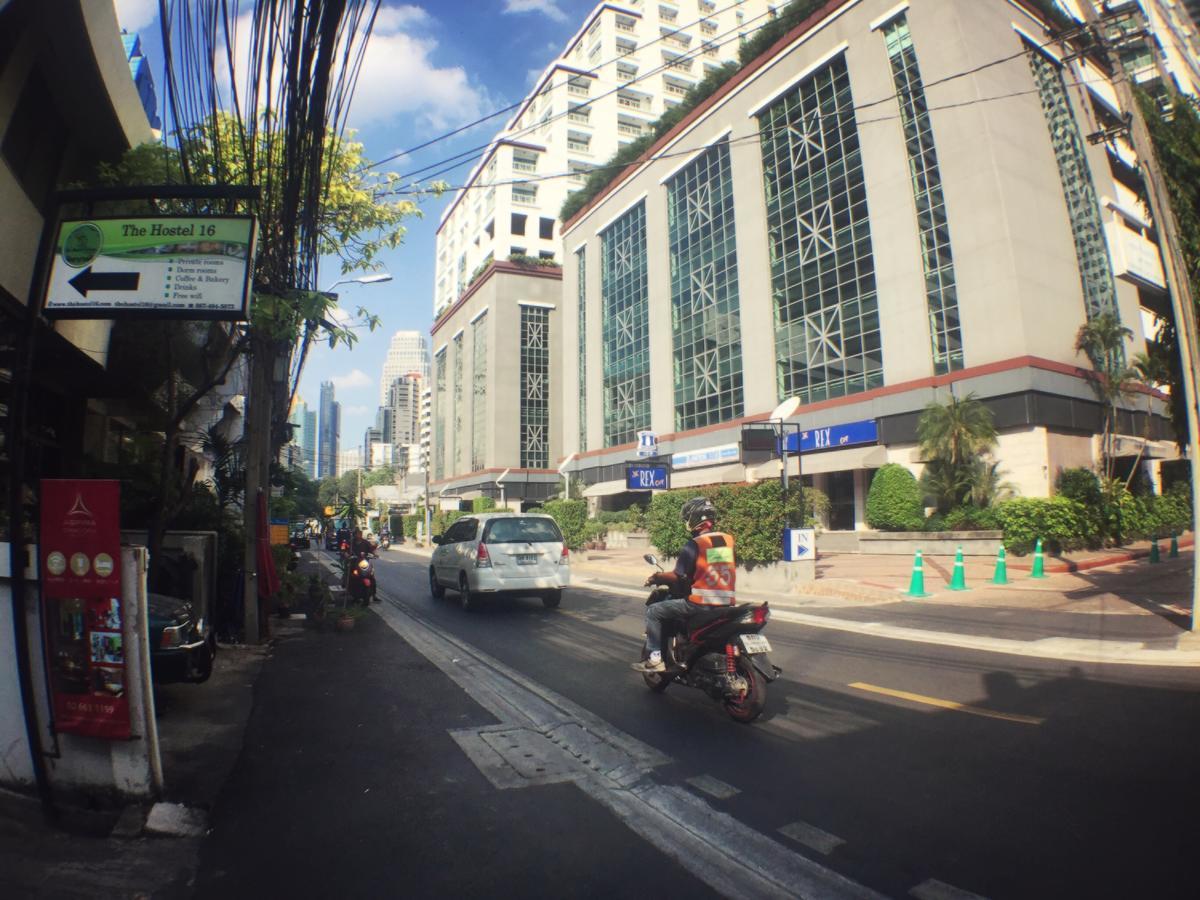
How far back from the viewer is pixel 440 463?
225ft

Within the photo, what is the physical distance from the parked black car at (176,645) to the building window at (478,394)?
50195mm

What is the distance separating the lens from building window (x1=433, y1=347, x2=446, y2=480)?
67.8 m

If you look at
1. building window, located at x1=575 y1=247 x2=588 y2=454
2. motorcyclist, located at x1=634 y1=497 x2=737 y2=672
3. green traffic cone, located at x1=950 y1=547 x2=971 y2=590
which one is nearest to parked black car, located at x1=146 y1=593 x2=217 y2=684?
motorcyclist, located at x1=634 y1=497 x2=737 y2=672

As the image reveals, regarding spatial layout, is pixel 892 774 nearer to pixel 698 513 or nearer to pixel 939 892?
pixel 939 892

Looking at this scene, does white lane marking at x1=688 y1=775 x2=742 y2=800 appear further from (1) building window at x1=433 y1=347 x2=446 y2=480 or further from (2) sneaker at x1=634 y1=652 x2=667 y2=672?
(1) building window at x1=433 y1=347 x2=446 y2=480

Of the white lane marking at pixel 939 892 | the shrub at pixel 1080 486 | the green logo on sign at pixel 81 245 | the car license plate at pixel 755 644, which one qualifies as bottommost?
the white lane marking at pixel 939 892

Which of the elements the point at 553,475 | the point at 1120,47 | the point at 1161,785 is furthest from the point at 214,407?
the point at 553,475

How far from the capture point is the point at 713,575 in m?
5.47

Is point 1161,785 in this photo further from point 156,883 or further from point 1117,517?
point 1117,517

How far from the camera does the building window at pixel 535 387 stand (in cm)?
5503


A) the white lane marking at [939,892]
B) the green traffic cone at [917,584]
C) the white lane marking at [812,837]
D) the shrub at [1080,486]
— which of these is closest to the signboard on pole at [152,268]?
the white lane marking at [812,837]

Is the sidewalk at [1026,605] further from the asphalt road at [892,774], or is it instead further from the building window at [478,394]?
the building window at [478,394]

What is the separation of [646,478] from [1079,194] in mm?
19860

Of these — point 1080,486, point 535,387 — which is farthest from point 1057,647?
point 535,387
